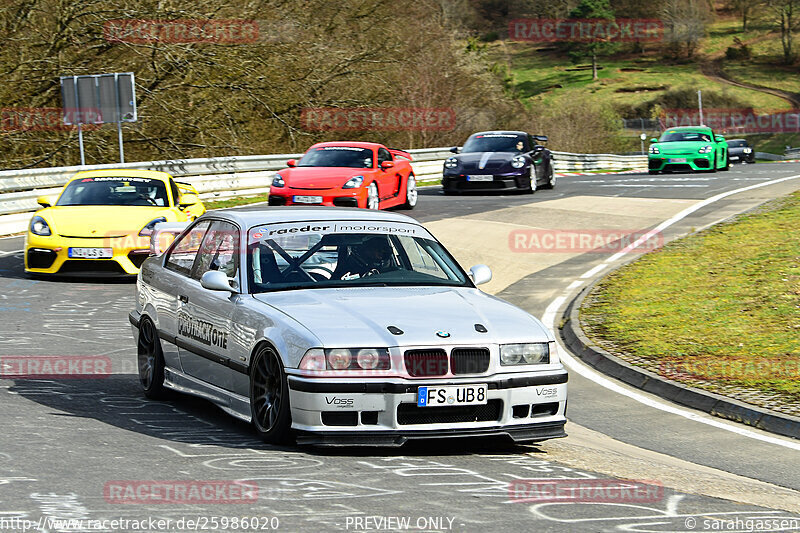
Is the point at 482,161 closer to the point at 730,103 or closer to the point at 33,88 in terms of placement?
the point at 33,88

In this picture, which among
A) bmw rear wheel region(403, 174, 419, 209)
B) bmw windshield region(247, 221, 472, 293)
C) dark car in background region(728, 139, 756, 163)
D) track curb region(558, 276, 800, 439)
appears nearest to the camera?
bmw windshield region(247, 221, 472, 293)

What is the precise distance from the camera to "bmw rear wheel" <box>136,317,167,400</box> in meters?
8.69

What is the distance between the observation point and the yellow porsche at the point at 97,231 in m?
15.5

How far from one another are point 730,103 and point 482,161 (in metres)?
95.4

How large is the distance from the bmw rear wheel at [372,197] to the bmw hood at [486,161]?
540 centimetres

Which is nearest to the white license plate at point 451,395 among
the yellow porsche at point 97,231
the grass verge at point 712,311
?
the grass verge at point 712,311

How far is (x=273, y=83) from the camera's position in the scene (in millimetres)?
36031

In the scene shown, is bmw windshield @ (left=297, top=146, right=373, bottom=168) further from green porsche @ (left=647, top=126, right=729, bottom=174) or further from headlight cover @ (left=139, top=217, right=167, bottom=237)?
green porsche @ (left=647, top=126, right=729, bottom=174)

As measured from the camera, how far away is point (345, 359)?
6.71 m

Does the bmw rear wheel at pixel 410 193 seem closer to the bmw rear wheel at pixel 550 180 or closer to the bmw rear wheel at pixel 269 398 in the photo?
the bmw rear wheel at pixel 550 180

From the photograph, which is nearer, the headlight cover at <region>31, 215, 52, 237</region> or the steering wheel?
the steering wheel

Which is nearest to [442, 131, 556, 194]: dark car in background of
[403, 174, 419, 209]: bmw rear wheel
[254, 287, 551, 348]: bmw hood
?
[403, 174, 419, 209]: bmw rear wheel

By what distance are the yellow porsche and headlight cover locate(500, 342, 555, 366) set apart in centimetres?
954

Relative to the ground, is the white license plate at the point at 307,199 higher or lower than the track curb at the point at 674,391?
higher
